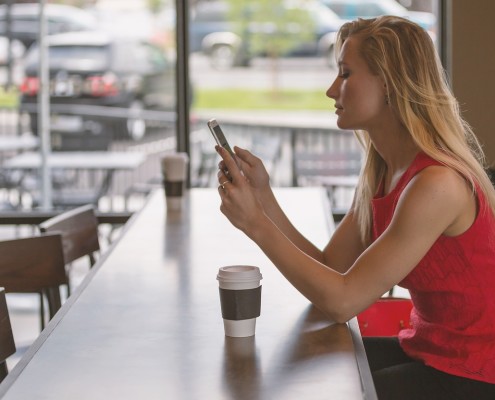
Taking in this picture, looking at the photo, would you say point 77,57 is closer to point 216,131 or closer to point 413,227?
point 216,131

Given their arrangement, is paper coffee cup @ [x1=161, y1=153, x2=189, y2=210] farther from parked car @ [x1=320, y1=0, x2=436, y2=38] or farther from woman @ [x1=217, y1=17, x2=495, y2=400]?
parked car @ [x1=320, y1=0, x2=436, y2=38]

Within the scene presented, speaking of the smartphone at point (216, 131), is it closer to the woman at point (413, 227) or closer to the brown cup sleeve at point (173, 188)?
the woman at point (413, 227)

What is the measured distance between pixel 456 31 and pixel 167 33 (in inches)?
56.4

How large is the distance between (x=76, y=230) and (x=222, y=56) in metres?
2.01

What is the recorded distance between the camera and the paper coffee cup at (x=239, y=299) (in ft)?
5.37

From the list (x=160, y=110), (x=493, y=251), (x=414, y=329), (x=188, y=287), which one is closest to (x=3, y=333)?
(x=188, y=287)

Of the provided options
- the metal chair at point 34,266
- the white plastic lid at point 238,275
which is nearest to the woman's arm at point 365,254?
the white plastic lid at point 238,275

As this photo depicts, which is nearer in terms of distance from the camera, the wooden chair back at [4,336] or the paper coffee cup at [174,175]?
the wooden chair back at [4,336]

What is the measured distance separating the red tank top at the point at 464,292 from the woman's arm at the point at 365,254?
10cm

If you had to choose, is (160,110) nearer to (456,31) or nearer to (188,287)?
(456,31)

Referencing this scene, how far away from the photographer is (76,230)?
9.57ft

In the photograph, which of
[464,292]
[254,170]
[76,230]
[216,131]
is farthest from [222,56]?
[464,292]

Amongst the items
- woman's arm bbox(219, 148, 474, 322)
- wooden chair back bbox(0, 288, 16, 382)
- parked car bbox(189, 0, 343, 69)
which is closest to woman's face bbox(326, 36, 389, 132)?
woman's arm bbox(219, 148, 474, 322)

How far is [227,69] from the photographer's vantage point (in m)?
4.73
